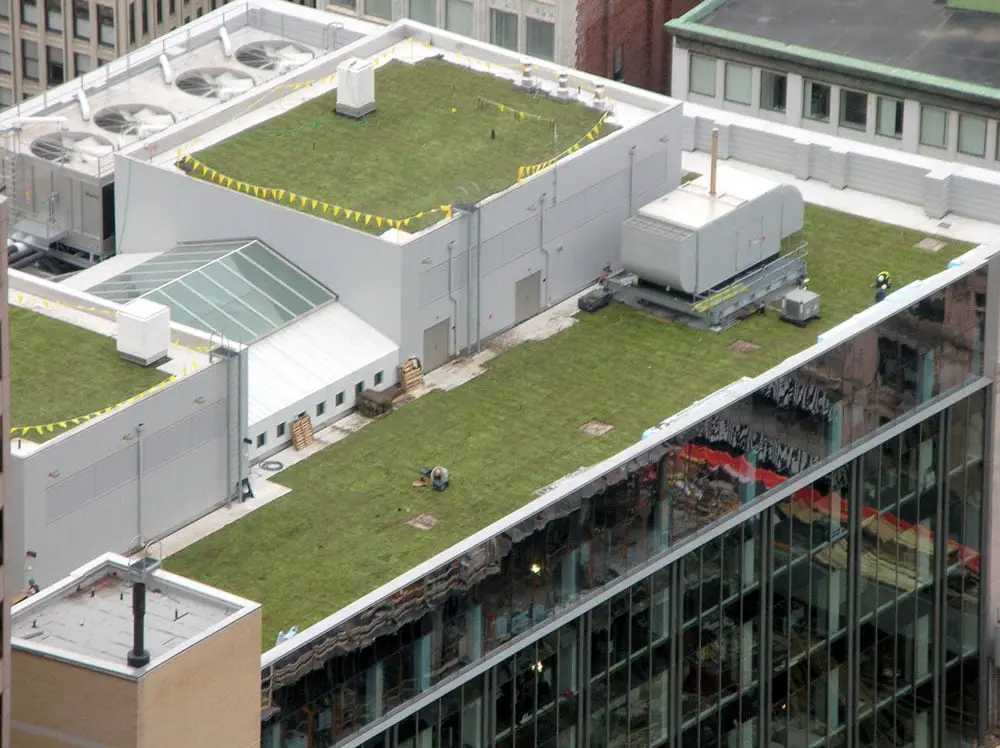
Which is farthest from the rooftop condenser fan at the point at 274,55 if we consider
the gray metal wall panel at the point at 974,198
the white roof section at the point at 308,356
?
the gray metal wall panel at the point at 974,198

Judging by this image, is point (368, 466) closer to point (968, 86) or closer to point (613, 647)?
point (613, 647)

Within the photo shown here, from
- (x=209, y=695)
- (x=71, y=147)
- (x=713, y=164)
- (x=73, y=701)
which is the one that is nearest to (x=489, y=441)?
(x=713, y=164)

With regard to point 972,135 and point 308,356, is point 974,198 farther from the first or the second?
point 308,356

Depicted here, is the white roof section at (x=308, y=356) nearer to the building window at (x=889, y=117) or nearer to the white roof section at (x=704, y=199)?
the white roof section at (x=704, y=199)

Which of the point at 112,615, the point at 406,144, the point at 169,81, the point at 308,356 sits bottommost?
the point at 308,356

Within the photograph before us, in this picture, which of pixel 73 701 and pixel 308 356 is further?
pixel 308 356
